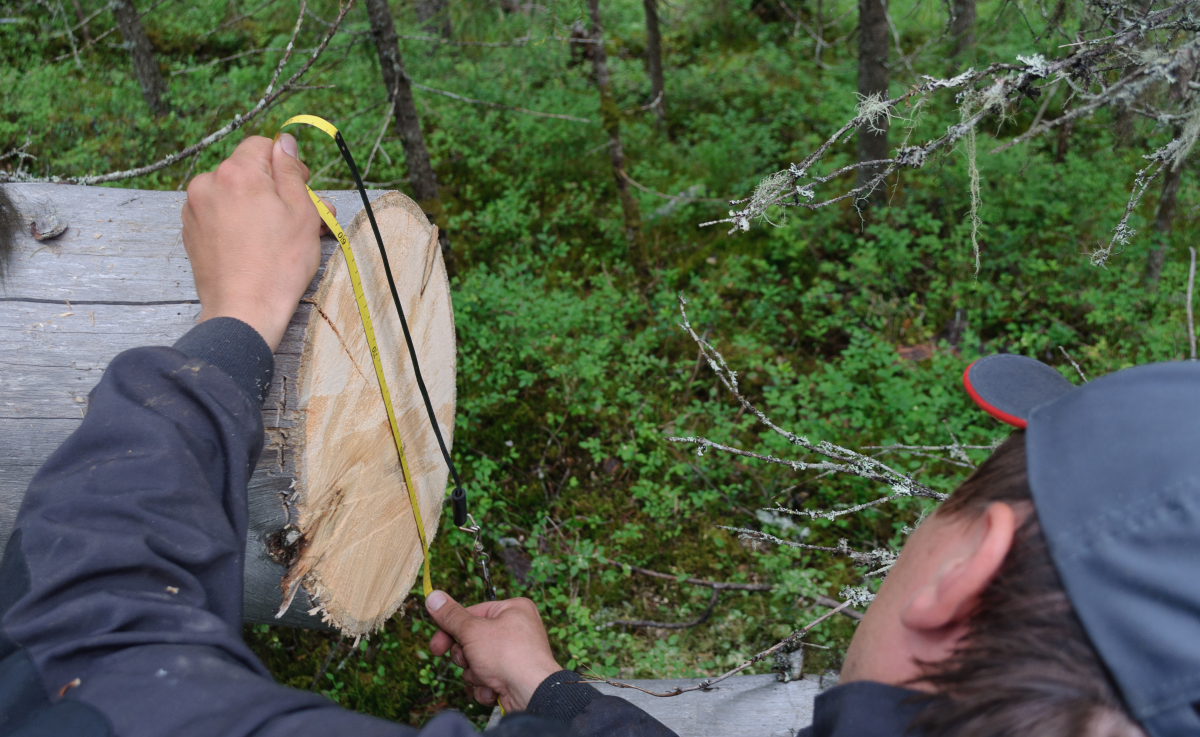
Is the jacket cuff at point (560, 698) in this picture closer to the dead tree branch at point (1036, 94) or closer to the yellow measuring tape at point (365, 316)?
the yellow measuring tape at point (365, 316)

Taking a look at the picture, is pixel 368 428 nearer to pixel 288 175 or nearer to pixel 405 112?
pixel 288 175

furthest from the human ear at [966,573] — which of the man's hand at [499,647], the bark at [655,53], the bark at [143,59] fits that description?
the bark at [143,59]

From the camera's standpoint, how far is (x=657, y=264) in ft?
13.7

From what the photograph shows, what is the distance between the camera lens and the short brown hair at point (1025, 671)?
71 centimetres

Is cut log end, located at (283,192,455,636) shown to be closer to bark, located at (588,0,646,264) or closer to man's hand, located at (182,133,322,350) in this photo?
man's hand, located at (182,133,322,350)

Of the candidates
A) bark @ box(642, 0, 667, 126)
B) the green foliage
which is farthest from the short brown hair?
bark @ box(642, 0, 667, 126)

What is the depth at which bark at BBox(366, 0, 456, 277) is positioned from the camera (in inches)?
120

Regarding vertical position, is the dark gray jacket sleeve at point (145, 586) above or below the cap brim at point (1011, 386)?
below

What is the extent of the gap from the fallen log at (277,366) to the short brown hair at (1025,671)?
123 cm

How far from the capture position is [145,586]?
35.8 inches

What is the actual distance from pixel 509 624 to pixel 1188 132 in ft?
5.84

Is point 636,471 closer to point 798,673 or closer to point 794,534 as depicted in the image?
point 794,534

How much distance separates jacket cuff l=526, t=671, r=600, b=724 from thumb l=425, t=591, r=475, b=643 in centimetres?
27

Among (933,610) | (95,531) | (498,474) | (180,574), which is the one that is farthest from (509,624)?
(498,474)
